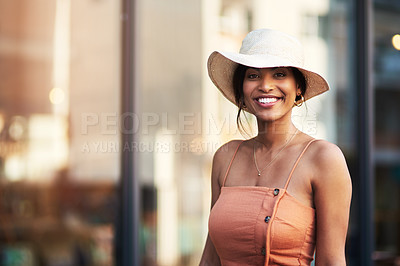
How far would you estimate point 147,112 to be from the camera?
4504 millimetres

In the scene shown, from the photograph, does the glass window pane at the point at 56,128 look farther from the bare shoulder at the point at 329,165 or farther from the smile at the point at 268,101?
the bare shoulder at the point at 329,165

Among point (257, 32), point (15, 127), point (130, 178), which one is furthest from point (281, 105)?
point (15, 127)

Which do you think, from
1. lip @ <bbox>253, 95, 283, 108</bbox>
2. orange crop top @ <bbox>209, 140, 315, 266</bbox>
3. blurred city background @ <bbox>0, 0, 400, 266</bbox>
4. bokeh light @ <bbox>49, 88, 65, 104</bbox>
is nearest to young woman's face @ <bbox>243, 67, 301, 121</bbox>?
lip @ <bbox>253, 95, 283, 108</bbox>

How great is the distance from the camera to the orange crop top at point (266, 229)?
1624 millimetres

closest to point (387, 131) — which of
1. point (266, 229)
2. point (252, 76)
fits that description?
point (252, 76)

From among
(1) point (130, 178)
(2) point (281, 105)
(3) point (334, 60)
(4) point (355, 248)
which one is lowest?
(4) point (355, 248)

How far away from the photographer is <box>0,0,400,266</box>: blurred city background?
4449 millimetres

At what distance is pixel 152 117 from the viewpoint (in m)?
4.54

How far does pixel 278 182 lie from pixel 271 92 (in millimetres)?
317

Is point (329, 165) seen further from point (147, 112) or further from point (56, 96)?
point (56, 96)

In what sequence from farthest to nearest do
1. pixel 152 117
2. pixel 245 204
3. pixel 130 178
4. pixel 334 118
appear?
1. pixel 334 118
2. pixel 152 117
3. pixel 130 178
4. pixel 245 204

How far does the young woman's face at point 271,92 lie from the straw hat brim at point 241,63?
0.06m

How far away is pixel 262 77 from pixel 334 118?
3302mm

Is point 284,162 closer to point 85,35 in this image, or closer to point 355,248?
point 355,248
